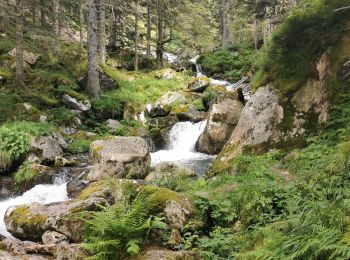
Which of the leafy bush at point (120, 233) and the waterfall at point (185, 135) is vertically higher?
the waterfall at point (185, 135)

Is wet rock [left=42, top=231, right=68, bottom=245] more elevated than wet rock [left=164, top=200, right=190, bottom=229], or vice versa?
wet rock [left=164, top=200, right=190, bottom=229]

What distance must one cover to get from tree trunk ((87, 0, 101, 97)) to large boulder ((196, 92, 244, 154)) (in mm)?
6645

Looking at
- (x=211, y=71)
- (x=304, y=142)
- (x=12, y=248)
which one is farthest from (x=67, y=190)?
(x=211, y=71)

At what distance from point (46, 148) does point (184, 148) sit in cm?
527

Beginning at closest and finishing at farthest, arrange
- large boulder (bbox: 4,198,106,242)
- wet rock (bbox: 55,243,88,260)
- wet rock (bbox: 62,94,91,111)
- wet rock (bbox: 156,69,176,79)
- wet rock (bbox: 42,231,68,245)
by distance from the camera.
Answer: wet rock (bbox: 55,243,88,260)
wet rock (bbox: 42,231,68,245)
large boulder (bbox: 4,198,106,242)
wet rock (bbox: 62,94,91,111)
wet rock (bbox: 156,69,176,79)

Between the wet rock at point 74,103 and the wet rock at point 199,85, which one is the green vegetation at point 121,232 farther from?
the wet rock at point 199,85

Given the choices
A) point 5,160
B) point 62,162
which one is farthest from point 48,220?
point 5,160

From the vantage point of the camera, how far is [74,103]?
16.4 m

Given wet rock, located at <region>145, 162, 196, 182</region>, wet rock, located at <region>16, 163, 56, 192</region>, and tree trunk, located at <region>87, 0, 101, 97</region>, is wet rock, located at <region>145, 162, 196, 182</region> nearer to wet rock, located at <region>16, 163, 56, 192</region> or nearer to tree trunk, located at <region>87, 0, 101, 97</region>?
wet rock, located at <region>16, 163, 56, 192</region>

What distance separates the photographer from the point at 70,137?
14.5 m

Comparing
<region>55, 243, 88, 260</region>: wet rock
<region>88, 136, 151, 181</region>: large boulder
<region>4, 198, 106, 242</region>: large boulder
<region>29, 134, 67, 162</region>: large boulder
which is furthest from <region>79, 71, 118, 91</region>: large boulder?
<region>55, 243, 88, 260</region>: wet rock

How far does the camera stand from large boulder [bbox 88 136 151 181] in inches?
417

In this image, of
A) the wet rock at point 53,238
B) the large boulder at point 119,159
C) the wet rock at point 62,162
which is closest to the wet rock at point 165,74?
the large boulder at point 119,159

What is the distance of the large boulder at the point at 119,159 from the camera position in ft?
34.7
